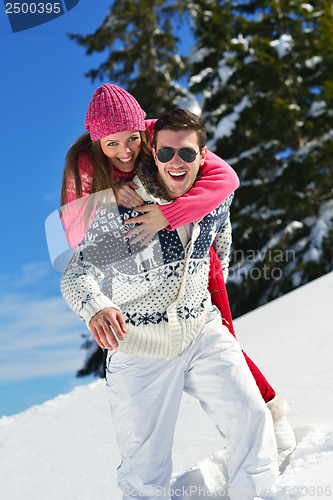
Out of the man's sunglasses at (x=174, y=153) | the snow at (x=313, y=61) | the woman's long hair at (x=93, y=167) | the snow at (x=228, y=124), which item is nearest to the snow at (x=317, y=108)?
the snow at (x=313, y=61)

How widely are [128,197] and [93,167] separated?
0.22 m

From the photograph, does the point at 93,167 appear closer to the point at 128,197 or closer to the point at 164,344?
the point at 128,197

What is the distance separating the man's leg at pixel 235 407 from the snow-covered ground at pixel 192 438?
0.09 metres

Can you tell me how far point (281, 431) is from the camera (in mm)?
1771

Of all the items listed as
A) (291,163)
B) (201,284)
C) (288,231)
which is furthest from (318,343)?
(291,163)

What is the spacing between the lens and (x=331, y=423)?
6.19ft

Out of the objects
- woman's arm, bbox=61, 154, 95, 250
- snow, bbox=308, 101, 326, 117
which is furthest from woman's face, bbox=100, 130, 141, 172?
snow, bbox=308, 101, 326, 117

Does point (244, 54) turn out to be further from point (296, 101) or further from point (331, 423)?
point (331, 423)

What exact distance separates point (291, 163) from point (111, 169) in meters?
7.63

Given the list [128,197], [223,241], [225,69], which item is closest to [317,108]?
[225,69]

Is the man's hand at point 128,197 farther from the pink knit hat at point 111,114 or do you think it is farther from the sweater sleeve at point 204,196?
the pink knit hat at point 111,114

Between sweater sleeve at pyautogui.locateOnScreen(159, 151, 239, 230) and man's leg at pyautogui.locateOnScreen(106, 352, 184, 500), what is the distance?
0.54 m


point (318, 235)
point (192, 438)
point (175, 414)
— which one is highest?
point (175, 414)

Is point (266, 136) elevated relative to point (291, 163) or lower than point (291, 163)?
elevated
